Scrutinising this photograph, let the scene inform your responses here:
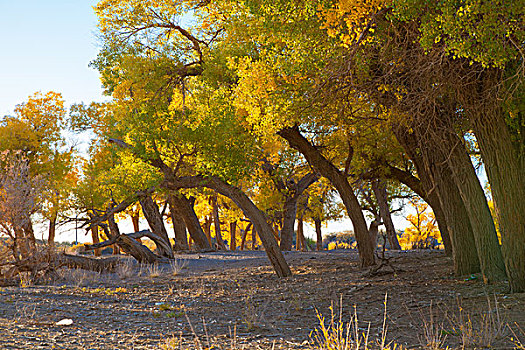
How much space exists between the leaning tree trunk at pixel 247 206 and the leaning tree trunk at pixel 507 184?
583 centimetres

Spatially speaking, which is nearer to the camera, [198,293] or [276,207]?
[198,293]

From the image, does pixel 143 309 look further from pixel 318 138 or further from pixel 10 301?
pixel 318 138

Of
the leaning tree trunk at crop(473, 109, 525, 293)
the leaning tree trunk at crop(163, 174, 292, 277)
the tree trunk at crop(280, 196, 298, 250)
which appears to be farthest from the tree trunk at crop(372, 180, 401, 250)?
the leaning tree trunk at crop(473, 109, 525, 293)

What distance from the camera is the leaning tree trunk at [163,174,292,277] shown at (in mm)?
11953

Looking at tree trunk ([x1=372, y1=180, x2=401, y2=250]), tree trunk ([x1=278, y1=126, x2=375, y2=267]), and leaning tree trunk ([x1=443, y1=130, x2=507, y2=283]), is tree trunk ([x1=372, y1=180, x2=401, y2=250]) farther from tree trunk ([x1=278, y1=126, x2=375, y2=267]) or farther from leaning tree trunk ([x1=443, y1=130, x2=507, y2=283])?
leaning tree trunk ([x1=443, y1=130, x2=507, y2=283])

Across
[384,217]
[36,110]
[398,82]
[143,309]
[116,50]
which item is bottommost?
[143,309]

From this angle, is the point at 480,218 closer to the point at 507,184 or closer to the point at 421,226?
the point at 507,184

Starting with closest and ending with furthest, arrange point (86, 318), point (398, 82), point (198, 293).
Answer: point (86, 318)
point (398, 82)
point (198, 293)

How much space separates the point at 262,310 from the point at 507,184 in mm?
4403

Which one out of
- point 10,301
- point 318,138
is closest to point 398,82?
point 318,138

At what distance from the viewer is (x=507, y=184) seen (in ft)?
23.7

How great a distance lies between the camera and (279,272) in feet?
40.0

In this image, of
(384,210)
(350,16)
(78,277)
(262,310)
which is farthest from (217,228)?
(350,16)

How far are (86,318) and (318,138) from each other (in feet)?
25.6
